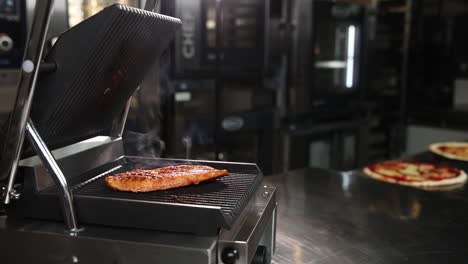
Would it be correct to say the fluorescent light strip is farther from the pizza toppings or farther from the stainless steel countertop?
the stainless steel countertop

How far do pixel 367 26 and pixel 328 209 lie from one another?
289 centimetres

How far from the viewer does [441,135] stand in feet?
15.8

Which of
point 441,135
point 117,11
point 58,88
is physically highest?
point 117,11

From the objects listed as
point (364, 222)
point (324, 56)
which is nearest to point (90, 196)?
point (364, 222)

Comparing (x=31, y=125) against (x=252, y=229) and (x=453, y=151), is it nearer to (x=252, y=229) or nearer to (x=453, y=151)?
(x=252, y=229)

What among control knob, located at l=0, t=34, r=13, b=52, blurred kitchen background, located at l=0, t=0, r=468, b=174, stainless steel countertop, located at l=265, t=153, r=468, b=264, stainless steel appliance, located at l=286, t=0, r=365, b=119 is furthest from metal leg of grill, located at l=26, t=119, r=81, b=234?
stainless steel appliance, located at l=286, t=0, r=365, b=119

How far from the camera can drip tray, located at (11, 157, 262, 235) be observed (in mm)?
947

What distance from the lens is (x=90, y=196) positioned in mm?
1002

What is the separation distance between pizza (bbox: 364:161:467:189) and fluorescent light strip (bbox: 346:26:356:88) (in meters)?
1.62

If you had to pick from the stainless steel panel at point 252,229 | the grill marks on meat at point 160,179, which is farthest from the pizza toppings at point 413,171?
the grill marks on meat at point 160,179

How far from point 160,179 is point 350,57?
3406mm

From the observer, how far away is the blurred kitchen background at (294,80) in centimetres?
271

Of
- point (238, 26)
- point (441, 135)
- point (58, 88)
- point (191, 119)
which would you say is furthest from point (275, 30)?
point (58, 88)

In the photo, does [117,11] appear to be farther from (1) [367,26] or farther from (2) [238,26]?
(1) [367,26]
